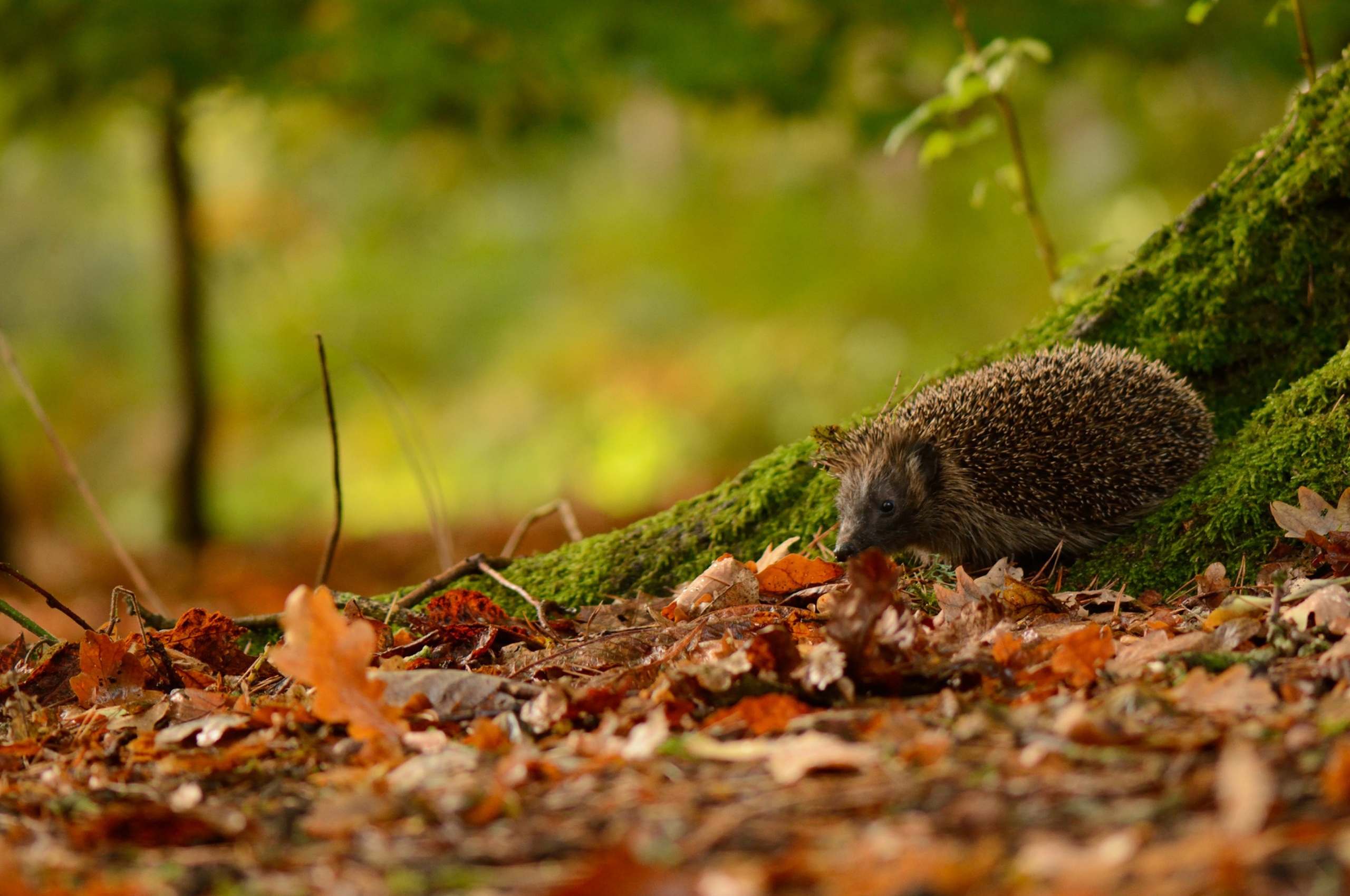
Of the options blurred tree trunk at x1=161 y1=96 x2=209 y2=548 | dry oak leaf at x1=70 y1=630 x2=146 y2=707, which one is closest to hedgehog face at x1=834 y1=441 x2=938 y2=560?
dry oak leaf at x1=70 y1=630 x2=146 y2=707

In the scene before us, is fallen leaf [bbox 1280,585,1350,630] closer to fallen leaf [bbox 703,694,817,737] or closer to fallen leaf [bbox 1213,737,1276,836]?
fallen leaf [bbox 1213,737,1276,836]

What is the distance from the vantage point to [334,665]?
2662 mm

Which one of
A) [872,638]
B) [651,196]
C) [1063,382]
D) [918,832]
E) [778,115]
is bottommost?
[918,832]

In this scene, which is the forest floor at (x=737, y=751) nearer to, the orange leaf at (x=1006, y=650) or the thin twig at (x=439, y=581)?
the orange leaf at (x=1006, y=650)

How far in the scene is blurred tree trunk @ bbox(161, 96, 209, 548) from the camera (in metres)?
13.0

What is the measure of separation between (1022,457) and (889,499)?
0.62 metres

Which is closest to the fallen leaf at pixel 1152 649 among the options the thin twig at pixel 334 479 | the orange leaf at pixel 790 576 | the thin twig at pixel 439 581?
the orange leaf at pixel 790 576

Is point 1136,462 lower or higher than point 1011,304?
lower

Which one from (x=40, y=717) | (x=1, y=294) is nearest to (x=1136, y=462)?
(x=40, y=717)

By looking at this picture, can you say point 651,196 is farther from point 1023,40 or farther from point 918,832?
point 918,832

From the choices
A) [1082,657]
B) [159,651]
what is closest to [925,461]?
[1082,657]

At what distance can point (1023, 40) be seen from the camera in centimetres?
564

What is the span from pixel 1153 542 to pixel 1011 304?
13342 mm

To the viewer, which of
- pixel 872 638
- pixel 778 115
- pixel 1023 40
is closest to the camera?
A: pixel 872 638
